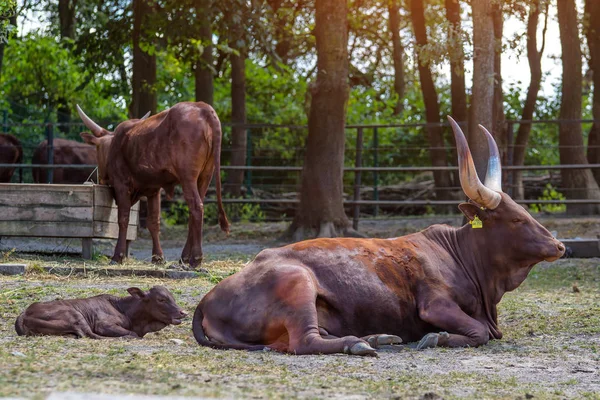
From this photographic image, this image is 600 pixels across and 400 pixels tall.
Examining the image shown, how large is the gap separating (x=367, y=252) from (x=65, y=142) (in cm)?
1390

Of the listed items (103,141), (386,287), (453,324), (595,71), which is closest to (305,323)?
(386,287)

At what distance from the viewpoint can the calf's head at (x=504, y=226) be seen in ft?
23.2

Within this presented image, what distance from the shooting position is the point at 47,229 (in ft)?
37.5

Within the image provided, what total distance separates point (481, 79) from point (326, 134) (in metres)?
3.28

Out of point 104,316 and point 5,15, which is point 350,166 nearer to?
point 5,15

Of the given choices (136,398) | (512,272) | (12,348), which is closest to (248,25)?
(512,272)

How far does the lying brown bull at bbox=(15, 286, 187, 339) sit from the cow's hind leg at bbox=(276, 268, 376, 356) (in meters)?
1.41

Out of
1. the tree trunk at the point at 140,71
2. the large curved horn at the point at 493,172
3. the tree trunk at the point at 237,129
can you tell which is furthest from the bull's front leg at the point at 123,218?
the tree trunk at the point at 140,71

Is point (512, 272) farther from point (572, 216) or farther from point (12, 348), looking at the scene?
point (572, 216)

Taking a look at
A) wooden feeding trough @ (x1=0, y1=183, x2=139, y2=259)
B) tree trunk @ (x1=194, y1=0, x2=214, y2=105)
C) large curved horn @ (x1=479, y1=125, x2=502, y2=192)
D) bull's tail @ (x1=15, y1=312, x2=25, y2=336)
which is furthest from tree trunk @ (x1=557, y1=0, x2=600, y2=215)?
bull's tail @ (x1=15, y1=312, x2=25, y2=336)

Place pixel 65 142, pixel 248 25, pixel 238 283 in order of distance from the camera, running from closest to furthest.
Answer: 1. pixel 238 283
2. pixel 248 25
3. pixel 65 142

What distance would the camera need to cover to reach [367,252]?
22.7 feet

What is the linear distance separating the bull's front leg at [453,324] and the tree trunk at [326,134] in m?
8.02

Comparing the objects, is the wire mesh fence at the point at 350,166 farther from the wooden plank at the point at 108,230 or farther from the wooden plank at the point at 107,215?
the wooden plank at the point at 107,215
